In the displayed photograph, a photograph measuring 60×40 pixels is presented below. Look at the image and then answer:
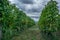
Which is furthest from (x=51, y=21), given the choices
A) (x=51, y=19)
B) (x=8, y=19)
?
(x=8, y=19)

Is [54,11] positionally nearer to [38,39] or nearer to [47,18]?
[47,18]

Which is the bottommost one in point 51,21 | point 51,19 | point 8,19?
point 51,21

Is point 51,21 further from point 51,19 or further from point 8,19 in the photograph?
point 8,19

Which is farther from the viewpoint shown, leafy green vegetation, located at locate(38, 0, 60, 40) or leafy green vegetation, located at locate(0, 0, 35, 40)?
leafy green vegetation, located at locate(38, 0, 60, 40)

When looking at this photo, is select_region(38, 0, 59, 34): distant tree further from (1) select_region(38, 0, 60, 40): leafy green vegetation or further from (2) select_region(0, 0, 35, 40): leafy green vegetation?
(2) select_region(0, 0, 35, 40): leafy green vegetation

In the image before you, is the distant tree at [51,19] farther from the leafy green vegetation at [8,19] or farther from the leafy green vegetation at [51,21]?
the leafy green vegetation at [8,19]

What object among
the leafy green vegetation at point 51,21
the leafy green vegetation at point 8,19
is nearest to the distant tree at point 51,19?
the leafy green vegetation at point 51,21

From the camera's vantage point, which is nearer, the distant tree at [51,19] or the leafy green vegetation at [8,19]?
the leafy green vegetation at [8,19]

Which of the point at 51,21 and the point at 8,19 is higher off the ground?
the point at 8,19

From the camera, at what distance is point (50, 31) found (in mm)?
40469

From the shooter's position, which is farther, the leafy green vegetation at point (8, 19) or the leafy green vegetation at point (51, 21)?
the leafy green vegetation at point (51, 21)

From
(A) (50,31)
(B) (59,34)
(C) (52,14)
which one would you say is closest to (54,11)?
(C) (52,14)

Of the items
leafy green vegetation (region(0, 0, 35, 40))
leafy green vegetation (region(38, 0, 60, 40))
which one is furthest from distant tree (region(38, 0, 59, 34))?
leafy green vegetation (region(0, 0, 35, 40))

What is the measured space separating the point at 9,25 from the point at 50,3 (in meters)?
13.1
